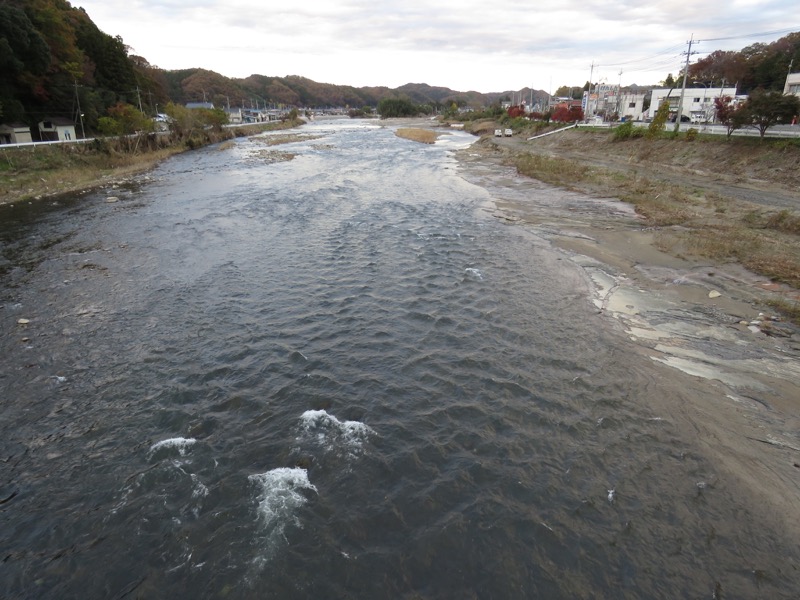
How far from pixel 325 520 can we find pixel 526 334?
6987 mm

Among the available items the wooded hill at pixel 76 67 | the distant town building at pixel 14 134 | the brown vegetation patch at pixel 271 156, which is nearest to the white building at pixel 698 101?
the wooded hill at pixel 76 67

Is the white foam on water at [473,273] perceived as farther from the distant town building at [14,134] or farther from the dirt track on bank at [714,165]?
the distant town building at [14,134]

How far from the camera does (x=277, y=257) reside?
56.7ft

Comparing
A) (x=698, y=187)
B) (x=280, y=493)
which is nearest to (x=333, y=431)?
(x=280, y=493)

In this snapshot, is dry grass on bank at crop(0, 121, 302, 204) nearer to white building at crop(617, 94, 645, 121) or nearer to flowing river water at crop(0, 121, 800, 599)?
flowing river water at crop(0, 121, 800, 599)

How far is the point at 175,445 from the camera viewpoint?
24.8 ft

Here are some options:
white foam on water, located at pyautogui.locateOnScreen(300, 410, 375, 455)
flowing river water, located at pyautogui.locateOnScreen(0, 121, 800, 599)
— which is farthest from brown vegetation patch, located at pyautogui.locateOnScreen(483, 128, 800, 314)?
white foam on water, located at pyautogui.locateOnScreen(300, 410, 375, 455)

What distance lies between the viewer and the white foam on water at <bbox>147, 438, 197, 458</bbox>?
24.4 feet

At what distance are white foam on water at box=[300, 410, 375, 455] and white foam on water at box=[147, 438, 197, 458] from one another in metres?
1.93

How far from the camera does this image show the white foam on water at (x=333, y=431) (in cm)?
762

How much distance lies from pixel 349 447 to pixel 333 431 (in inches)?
20.6

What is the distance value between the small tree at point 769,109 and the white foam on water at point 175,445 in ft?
141

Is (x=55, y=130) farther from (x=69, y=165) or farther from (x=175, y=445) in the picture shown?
(x=175, y=445)

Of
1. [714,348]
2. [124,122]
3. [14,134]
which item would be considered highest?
[124,122]
